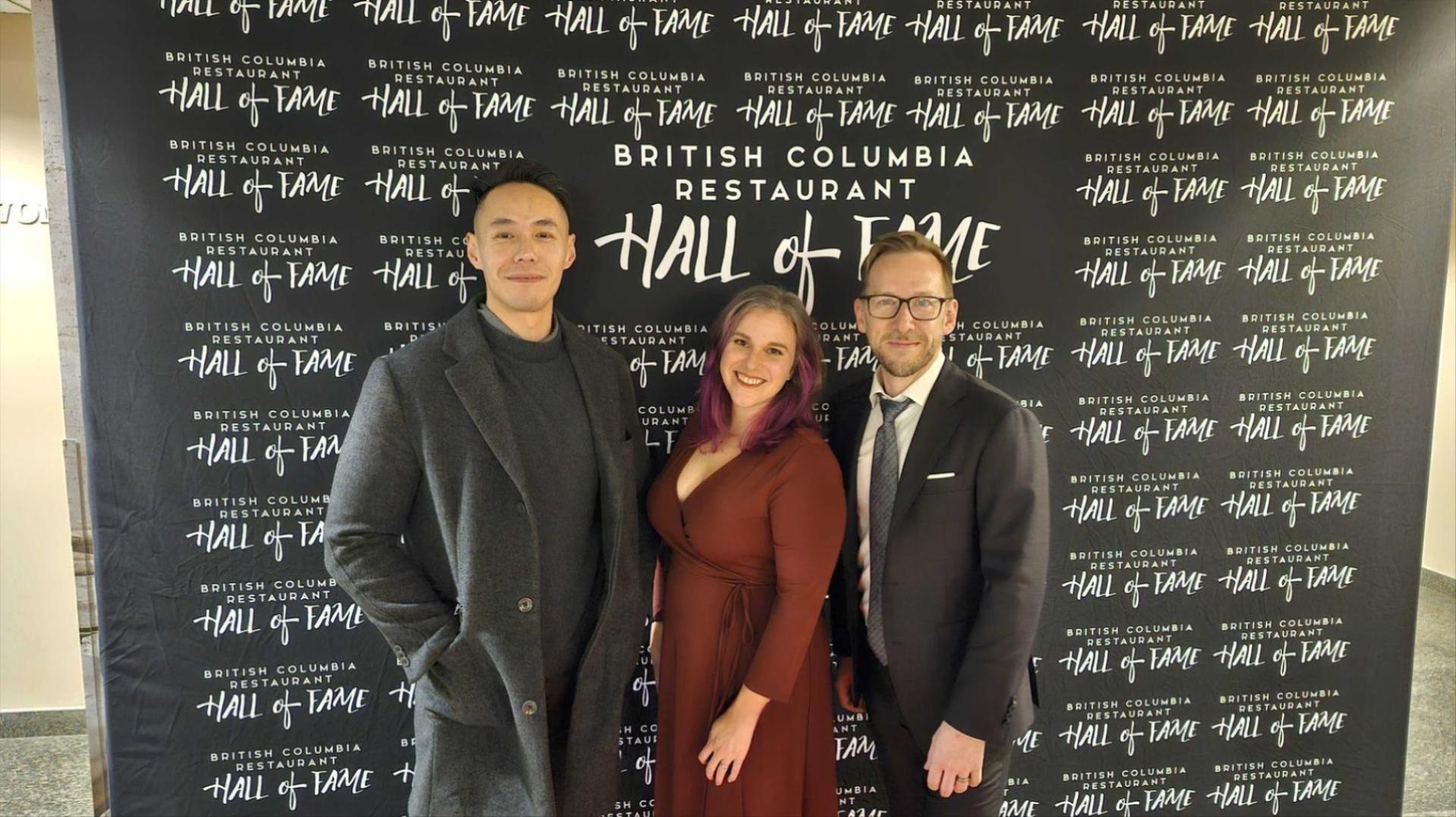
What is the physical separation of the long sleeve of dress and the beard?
0.29 meters

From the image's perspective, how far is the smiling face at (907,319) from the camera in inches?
69.2

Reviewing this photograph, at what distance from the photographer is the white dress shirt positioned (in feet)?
5.83

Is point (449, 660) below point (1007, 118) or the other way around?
below

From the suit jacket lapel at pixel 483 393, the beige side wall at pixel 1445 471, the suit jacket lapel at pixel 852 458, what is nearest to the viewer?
the suit jacket lapel at pixel 483 393

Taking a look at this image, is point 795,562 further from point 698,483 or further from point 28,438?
point 28,438

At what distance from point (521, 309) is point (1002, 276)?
1.28m

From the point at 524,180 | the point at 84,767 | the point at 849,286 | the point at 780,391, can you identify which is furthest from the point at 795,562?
the point at 84,767

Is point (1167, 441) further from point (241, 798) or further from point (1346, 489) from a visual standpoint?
point (241, 798)

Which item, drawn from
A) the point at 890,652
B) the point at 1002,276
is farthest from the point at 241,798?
the point at 1002,276

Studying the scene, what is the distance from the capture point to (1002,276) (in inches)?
86.4

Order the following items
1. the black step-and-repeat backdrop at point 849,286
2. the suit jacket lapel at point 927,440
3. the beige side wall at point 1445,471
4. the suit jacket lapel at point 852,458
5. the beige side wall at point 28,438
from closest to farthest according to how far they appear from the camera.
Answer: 1. the suit jacket lapel at point 927,440
2. the suit jacket lapel at point 852,458
3. the black step-and-repeat backdrop at point 849,286
4. the beige side wall at point 28,438
5. the beige side wall at point 1445,471

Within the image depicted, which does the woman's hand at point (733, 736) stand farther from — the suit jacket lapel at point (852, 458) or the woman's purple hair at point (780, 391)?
the woman's purple hair at point (780, 391)

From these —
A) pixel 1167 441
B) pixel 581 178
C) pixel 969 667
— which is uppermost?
pixel 581 178

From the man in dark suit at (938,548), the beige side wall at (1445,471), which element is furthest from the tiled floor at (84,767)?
the man in dark suit at (938,548)
